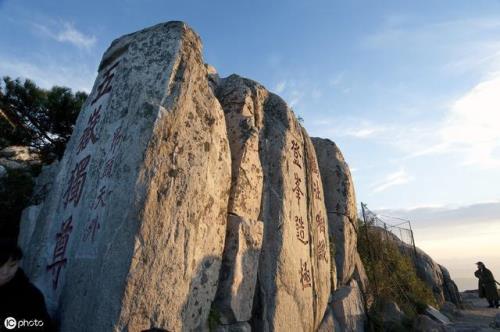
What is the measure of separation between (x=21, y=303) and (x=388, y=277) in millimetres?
10233

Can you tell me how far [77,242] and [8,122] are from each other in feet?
31.5

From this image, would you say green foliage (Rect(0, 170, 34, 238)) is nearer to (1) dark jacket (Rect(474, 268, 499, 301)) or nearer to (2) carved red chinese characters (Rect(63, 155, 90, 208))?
(2) carved red chinese characters (Rect(63, 155, 90, 208))

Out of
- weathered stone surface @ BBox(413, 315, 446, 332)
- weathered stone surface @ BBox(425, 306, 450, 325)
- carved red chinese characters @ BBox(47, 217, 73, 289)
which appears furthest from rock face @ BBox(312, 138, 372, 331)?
carved red chinese characters @ BBox(47, 217, 73, 289)

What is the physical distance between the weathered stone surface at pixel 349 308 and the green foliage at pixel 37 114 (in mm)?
9559

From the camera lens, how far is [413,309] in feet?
35.1

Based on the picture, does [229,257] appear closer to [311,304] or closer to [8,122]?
[311,304]

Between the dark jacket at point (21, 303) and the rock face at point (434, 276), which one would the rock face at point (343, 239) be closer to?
the dark jacket at point (21, 303)

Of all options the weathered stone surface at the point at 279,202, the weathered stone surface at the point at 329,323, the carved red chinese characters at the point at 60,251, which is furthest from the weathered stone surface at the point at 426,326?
the carved red chinese characters at the point at 60,251

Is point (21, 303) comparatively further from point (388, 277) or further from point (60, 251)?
point (388, 277)

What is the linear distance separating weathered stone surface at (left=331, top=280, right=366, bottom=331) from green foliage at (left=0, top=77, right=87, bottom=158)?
31.4ft

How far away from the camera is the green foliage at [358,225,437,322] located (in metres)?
10.4

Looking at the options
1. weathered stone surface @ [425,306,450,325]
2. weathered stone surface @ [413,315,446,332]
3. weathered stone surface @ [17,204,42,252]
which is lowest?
weathered stone surface @ [413,315,446,332]

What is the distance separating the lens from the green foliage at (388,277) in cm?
1037

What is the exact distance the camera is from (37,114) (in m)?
12.8
